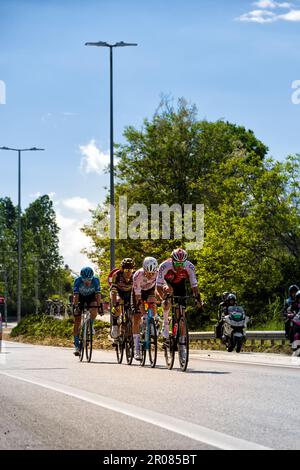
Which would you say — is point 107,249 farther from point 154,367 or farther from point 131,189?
point 154,367

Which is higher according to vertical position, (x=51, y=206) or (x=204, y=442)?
(x=51, y=206)

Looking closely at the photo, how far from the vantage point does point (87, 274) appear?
1883 cm

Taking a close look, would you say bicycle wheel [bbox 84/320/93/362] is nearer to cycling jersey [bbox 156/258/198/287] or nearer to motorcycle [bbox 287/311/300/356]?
cycling jersey [bbox 156/258/198/287]

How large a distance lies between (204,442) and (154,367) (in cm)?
920

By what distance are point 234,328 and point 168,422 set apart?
15.0m

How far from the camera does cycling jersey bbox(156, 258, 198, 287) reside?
16109 millimetres

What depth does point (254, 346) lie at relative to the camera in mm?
26016

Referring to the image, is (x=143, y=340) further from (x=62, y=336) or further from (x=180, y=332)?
(x=62, y=336)

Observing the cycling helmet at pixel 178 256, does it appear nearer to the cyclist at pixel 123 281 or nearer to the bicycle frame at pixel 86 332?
the cyclist at pixel 123 281

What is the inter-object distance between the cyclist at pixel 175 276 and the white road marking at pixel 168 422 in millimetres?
3440

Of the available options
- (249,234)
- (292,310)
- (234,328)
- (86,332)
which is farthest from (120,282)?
(249,234)

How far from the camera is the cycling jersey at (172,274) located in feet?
52.9

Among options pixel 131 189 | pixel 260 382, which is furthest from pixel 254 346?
pixel 131 189
